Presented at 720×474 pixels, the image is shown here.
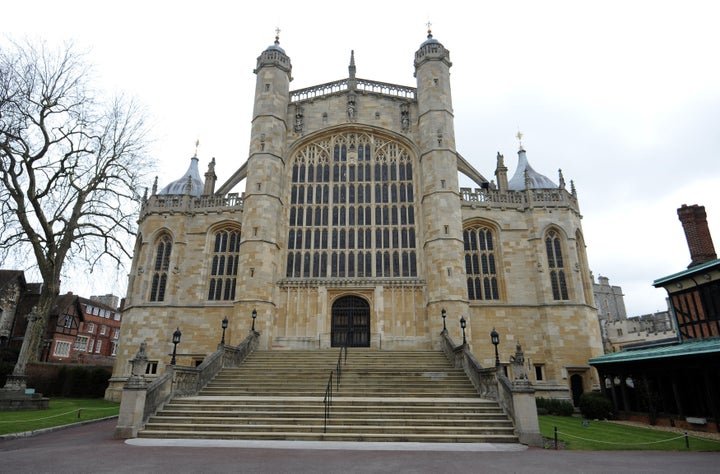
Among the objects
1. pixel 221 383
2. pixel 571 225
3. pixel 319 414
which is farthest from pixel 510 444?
pixel 571 225

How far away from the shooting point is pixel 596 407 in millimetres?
19188

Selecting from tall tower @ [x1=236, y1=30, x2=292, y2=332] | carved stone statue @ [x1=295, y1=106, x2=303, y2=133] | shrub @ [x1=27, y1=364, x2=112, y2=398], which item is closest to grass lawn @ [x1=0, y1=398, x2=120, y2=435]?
shrub @ [x1=27, y1=364, x2=112, y2=398]

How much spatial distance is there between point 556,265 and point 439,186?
8132 millimetres

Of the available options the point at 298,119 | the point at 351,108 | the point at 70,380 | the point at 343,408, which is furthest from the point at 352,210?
the point at 70,380

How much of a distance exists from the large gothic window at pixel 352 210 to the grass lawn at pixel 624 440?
39.7 feet

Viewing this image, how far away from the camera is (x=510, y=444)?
11.7 metres

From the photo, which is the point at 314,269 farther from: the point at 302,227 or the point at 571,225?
the point at 571,225

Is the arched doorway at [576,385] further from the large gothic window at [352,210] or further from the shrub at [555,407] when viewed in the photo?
the large gothic window at [352,210]

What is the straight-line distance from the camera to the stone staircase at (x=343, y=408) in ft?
39.9

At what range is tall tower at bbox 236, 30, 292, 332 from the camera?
22.9 meters

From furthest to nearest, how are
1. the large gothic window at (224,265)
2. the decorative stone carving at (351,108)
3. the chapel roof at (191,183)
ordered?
the chapel roof at (191,183), the decorative stone carving at (351,108), the large gothic window at (224,265)

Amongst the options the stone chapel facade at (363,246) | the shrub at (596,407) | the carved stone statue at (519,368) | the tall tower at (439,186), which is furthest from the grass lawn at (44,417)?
the shrub at (596,407)

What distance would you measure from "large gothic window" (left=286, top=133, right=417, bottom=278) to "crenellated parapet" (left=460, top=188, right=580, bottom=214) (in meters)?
3.70

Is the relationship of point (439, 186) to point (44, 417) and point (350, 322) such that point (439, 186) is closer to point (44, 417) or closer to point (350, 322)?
point (350, 322)
